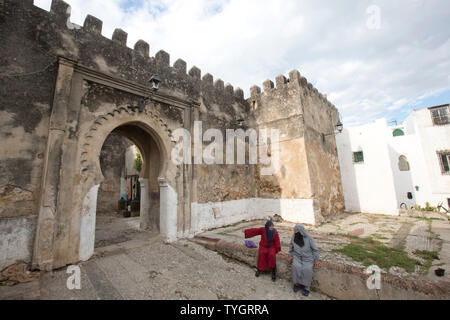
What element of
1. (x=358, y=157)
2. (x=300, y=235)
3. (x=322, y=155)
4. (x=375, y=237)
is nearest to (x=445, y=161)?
(x=358, y=157)

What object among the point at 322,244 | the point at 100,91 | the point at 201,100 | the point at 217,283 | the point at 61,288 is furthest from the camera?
the point at 201,100

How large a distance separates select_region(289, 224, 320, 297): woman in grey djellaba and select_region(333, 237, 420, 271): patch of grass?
4.14 ft

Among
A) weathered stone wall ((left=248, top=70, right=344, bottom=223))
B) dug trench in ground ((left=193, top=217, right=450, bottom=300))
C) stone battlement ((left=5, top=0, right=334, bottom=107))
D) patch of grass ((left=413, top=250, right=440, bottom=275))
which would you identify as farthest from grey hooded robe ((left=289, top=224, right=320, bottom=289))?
stone battlement ((left=5, top=0, right=334, bottom=107))

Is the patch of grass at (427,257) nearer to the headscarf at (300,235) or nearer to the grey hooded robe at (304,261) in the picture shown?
the grey hooded robe at (304,261)

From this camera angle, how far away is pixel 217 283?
12.4 ft

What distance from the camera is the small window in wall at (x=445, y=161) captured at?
11.7 m

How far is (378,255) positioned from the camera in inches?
170

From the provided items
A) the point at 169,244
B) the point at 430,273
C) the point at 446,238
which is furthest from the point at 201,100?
the point at 446,238

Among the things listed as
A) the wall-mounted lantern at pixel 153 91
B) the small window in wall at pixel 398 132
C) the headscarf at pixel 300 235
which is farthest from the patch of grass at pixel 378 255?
the small window in wall at pixel 398 132

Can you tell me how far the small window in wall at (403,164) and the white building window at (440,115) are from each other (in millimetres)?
2643

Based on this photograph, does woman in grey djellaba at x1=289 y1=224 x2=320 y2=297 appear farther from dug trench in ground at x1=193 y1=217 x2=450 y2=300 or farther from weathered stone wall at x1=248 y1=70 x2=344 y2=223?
weathered stone wall at x1=248 y1=70 x2=344 y2=223

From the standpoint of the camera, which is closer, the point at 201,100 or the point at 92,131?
the point at 92,131

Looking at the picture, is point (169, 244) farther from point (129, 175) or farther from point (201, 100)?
point (129, 175)

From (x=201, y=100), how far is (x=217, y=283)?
20.6 feet
